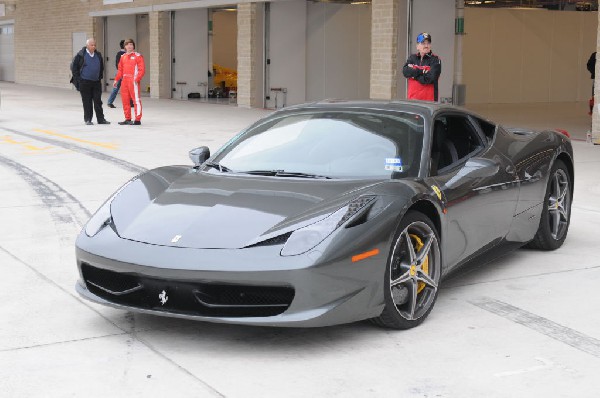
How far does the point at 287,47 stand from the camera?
2644cm

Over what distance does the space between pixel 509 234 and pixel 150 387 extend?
9.83ft

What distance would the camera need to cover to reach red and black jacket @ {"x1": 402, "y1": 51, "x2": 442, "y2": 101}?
11633 millimetres

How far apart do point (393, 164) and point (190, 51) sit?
27.1 meters

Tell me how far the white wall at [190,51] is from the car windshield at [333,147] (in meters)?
26.1

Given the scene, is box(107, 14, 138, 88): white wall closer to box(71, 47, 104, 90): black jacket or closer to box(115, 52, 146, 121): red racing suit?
box(71, 47, 104, 90): black jacket

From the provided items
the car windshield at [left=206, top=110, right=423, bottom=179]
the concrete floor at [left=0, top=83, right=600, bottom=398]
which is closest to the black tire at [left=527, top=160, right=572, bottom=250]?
the concrete floor at [left=0, top=83, right=600, bottom=398]

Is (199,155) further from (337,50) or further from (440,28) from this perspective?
(337,50)

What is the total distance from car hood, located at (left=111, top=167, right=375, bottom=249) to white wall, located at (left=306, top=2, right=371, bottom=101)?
21.7 meters

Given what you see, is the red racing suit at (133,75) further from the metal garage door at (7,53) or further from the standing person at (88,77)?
the metal garage door at (7,53)

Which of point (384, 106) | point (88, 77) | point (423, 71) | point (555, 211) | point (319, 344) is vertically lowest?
point (319, 344)

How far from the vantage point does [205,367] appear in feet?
14.0

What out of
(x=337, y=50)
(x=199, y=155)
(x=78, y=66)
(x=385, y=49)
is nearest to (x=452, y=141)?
(x=199, y=155)

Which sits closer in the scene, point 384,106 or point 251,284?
Result: point 251,284

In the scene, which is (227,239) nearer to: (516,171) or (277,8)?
(516,171)
